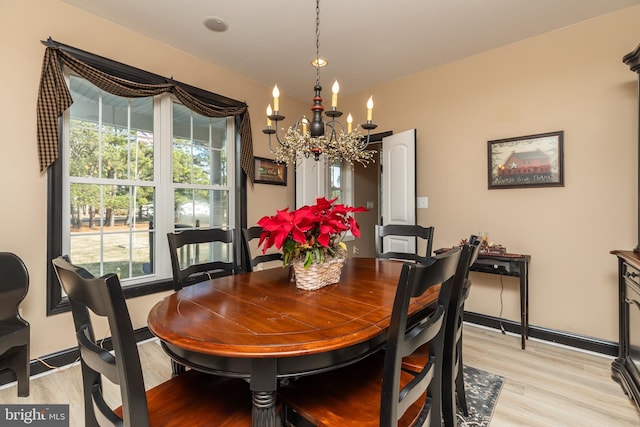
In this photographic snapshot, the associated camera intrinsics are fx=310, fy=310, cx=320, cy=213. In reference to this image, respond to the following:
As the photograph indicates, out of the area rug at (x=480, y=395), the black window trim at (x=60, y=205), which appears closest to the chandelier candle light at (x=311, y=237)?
the black window trim at (x=60, y=205)

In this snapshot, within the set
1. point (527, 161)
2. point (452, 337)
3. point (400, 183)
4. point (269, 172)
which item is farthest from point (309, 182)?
point (452, 337)

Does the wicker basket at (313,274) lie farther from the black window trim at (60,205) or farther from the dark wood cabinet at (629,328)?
the dark wood cabinet at (629,328)

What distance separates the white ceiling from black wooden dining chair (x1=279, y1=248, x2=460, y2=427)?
7.37 feet

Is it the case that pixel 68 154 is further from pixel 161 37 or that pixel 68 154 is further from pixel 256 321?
pixel 256 321

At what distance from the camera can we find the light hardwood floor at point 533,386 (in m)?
Answer: 1.74

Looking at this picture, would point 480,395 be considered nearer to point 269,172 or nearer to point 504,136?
point 504,136

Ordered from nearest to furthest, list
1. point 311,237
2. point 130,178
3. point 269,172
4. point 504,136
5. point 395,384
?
point 395,384 < point 311,237 < point 130,178 < point 504,136 < point 269,172

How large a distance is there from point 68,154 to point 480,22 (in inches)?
138

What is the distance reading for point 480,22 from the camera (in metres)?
2.58

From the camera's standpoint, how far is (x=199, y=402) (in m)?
1.07

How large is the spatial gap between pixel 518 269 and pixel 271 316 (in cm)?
242

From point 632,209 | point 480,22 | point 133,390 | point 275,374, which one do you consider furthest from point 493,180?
point 133,390

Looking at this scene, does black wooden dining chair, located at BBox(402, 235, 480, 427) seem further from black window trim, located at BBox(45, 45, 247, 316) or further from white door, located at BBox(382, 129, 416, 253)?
white door, located at BBox(382, 129, 416, 253)

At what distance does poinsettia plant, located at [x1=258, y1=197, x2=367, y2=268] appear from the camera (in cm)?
137
